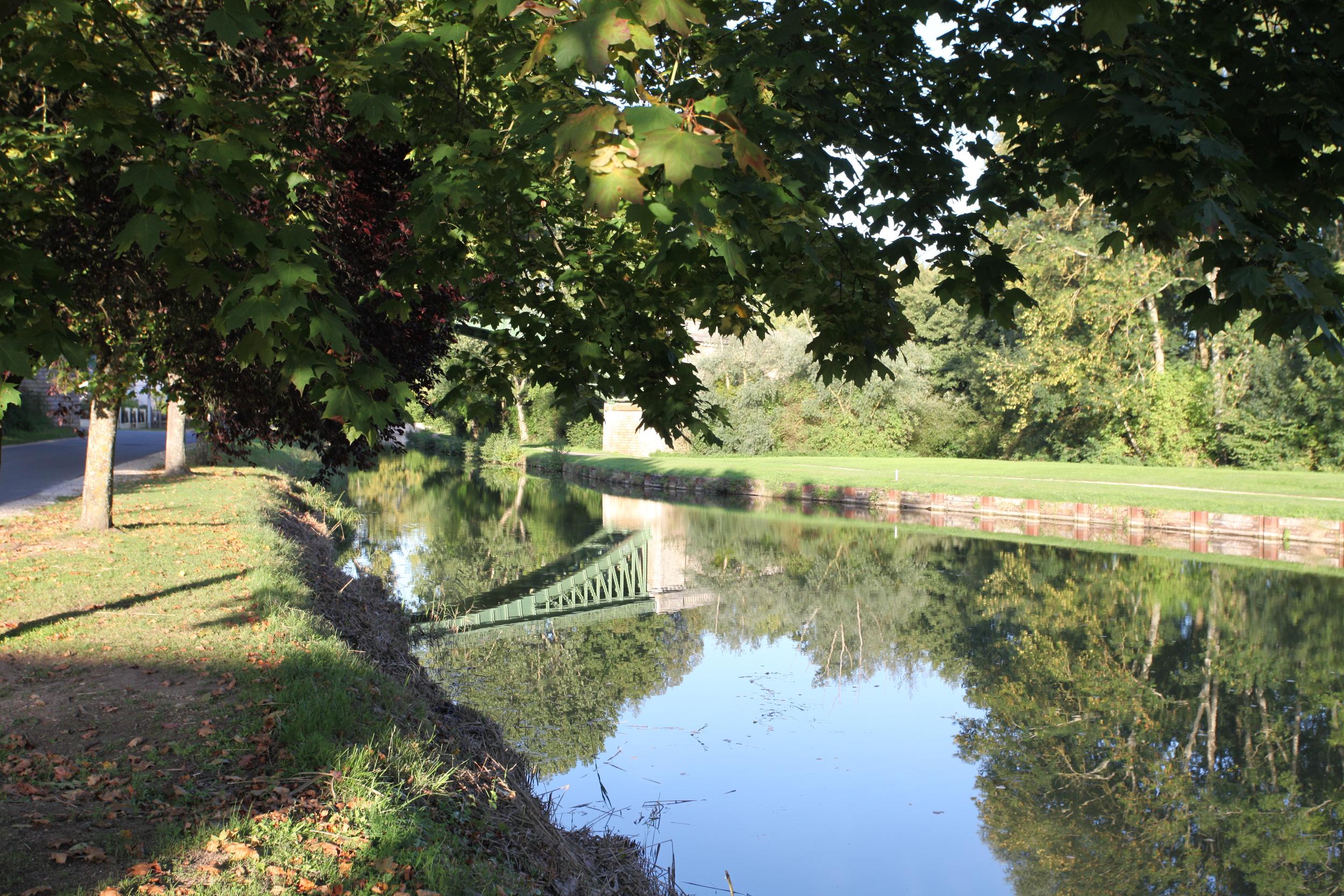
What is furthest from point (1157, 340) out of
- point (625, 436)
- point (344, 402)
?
point (344, 402)

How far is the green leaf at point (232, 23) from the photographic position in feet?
11.1

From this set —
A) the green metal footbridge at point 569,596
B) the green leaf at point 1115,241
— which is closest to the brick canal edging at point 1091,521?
the green metal footbridge at point 569,596

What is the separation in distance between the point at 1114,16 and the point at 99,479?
12.3 m

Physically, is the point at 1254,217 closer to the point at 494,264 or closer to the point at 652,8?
the point at 652,8

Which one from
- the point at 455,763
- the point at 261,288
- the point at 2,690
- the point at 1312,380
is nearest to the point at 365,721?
the point at 455,763

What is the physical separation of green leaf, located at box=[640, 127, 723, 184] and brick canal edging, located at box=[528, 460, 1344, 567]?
19428 mm

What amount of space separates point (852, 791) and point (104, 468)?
9.49 m

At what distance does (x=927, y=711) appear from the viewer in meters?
10.9

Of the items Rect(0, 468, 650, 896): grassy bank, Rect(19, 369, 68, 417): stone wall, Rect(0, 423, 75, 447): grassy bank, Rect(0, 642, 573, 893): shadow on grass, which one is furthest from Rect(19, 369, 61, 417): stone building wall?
Rect(0, 642, 573, 893): shadow on grass

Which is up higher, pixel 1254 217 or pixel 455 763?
pixel 1254 217

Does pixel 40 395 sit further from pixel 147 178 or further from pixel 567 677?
pixel 147 178

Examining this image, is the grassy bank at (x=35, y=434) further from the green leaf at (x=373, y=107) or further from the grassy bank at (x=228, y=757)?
the green leaf at (x=373, y=107)

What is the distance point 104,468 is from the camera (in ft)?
39.2

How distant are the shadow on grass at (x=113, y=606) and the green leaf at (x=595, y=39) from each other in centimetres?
694
